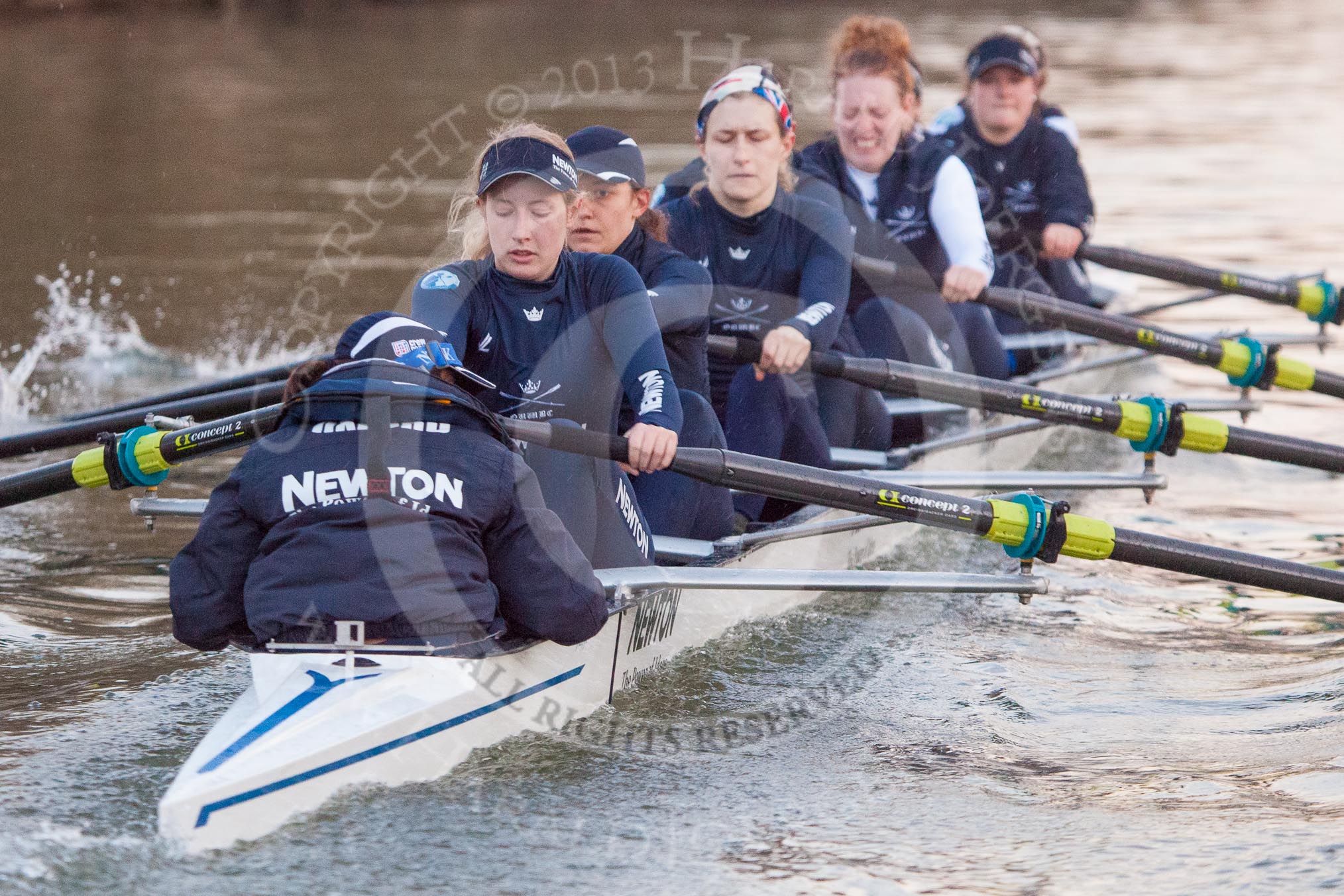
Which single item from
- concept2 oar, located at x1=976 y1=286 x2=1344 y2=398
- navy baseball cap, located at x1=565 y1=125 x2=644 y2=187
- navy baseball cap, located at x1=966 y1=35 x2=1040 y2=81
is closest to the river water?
concept2 oar, located at x1=976 y1=286 x2=1344 y2=398

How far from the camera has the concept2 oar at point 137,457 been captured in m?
4.29

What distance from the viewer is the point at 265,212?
12180 millimetres

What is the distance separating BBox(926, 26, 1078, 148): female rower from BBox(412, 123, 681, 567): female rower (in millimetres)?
3818

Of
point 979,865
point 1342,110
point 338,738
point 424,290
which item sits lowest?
point 979,865

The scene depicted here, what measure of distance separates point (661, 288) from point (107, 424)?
79.1 inches

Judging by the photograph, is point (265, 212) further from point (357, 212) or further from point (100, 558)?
point (100, 558)

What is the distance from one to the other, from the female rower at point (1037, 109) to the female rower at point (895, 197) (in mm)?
1054

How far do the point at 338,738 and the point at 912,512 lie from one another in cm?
182

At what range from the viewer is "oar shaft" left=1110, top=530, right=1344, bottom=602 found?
437cm

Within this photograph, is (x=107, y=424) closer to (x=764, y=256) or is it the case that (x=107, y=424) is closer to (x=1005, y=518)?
(x=764, y=256)

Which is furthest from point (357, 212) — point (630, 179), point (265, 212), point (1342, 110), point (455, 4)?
point (455, 4)

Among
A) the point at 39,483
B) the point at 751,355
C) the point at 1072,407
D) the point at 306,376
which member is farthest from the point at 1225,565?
the point at 39,483

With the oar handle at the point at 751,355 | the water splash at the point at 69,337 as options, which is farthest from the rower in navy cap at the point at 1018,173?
the water splash at the point at 69,337

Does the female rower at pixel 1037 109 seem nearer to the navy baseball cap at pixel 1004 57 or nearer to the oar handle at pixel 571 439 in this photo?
the navy baseball cap at pixel 1004 57
